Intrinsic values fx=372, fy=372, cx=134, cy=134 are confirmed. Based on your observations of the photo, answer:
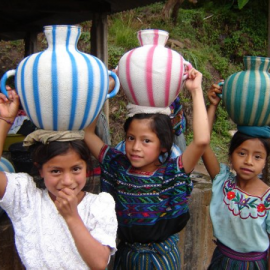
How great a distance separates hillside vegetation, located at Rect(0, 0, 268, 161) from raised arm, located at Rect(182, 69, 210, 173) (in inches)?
203

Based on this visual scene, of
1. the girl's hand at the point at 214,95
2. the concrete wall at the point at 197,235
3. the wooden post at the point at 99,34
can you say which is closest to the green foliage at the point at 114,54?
the wooden post at the point at 99,34

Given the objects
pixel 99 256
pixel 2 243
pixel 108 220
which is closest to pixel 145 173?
pixel 108 220

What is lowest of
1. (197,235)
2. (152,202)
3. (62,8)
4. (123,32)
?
(197,235)

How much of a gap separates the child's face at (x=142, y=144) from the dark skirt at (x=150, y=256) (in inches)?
16.4

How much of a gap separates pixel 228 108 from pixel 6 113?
3.61 feet

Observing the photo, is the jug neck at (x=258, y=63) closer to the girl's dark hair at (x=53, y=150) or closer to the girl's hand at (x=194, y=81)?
the girl's hand at (x=194, y=81)

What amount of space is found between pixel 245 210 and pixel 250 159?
0.87 feet

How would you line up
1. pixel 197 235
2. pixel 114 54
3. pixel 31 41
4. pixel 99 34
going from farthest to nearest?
pixel 114 54 → pixel 31 41 → pixel 99 34 → pixel 197 235

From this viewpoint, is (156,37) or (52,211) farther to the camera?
(156,37)

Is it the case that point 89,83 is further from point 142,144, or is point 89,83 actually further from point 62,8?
point 62,8

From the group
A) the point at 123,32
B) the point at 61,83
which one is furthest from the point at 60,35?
the point at 123,32

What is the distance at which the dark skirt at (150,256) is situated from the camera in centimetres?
182

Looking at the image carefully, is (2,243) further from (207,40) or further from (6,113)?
(207,40)

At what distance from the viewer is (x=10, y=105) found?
156 centimetres
